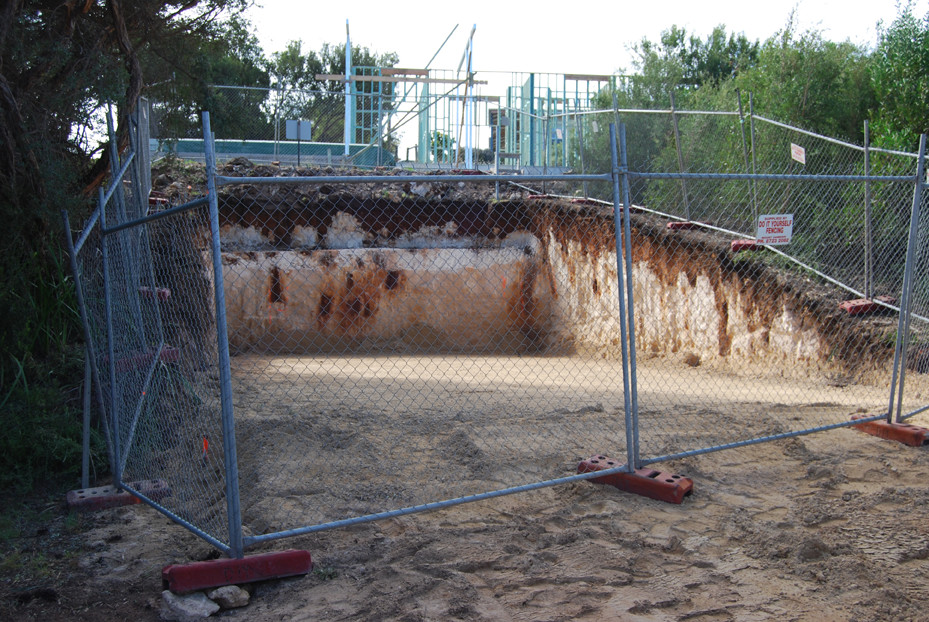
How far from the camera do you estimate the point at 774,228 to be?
4.82 metres

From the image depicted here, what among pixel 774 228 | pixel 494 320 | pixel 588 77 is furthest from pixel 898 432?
pixel 588 77

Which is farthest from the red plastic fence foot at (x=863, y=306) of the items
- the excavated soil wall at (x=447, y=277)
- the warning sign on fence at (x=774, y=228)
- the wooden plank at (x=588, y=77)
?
the wooden plank at (x=588, y=77)

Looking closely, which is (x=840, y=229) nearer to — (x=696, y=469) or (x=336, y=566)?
(x=696, y=469)

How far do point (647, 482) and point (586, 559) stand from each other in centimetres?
95

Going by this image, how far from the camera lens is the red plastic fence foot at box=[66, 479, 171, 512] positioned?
13.7ft

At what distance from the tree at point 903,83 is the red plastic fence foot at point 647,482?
7409 mm

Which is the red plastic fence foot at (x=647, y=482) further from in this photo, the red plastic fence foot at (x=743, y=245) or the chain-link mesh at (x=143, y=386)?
the red plastic fence foot at (x=743, y=245)

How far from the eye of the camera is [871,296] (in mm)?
7770

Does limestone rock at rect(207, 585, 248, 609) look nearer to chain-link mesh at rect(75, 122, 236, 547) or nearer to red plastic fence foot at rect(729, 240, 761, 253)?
chain-link mesh at rect(75, 122, 236, 547)

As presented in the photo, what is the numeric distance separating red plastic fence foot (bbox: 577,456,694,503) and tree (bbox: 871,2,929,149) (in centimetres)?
741

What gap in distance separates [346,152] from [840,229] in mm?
12024

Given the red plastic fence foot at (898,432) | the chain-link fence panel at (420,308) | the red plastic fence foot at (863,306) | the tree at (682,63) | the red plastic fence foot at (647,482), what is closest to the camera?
the red plastic fence foot at (647,482)

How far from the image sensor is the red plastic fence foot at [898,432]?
522 cm

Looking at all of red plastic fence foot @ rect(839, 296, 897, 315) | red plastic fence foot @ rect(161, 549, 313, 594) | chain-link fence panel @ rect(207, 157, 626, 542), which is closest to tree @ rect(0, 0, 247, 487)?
chain-link fence panel @ rect(207, 157, 626, 542)
